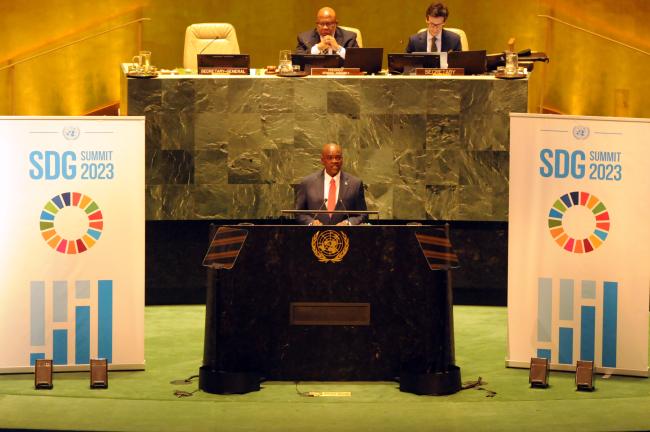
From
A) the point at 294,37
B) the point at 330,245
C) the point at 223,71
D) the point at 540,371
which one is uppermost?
the point at 294,37

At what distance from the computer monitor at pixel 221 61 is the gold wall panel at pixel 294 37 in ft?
11.6

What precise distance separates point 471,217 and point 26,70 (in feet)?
18.5

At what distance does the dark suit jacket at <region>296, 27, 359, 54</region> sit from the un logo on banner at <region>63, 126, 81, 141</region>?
403cm

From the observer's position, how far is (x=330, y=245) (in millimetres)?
7039

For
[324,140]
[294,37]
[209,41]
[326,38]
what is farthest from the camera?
[294,37]

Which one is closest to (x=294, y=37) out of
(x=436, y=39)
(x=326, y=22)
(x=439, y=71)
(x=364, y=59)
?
(x=326, y=22)

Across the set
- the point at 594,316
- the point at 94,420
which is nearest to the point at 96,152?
the point at 94,420

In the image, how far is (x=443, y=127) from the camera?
9.57 metres

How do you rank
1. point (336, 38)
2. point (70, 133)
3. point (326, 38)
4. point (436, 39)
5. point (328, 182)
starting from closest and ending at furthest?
1. point (70, 133)
2. point (328, 182)
3. point (326, 38)
4. point (436, 39)
5. point (336, 38)

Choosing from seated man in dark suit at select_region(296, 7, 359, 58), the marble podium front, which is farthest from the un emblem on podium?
seated man in dark suit at select_region(296, 7, 359, 58)

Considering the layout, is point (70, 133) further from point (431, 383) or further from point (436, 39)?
point (436, 39)

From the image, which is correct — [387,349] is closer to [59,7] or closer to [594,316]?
[594,316]

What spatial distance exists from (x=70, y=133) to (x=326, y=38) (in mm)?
3972

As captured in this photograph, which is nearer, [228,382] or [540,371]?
[228,382]
